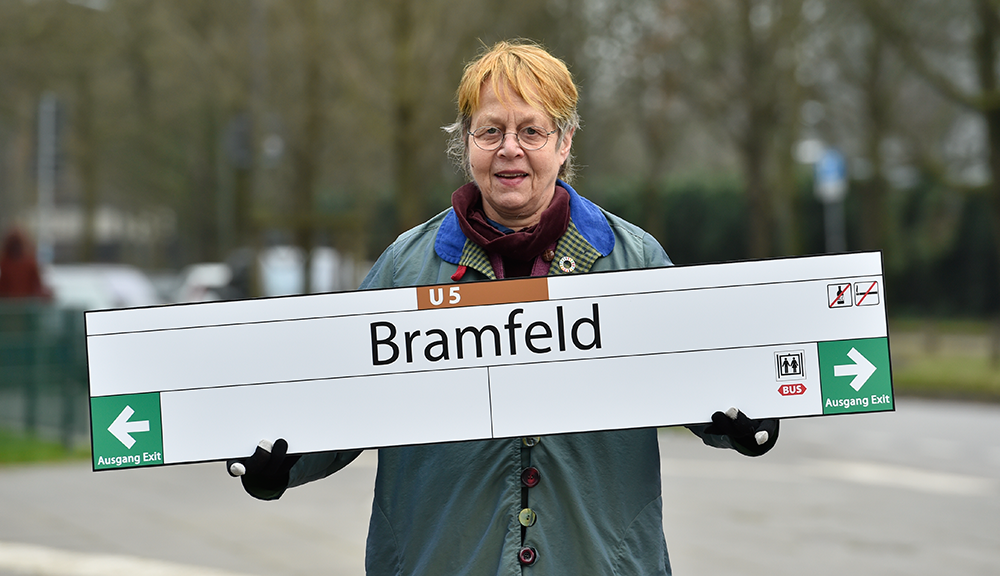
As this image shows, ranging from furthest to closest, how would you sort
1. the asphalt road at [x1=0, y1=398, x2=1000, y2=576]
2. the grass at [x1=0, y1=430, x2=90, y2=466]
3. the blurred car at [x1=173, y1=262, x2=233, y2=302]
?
the blurred car at [x1=173, y1=262, x2=233, y2=302]
the grass at [x1=0, y1=430, x2=90, y2=466]
the asphalt road at [x1=0, y1=398, x2=1000, y2=576]

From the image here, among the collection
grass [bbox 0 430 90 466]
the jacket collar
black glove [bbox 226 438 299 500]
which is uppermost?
the jacket collar

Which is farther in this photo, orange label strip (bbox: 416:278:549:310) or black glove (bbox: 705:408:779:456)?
orange label strip (bbox: 416:278:549:310)

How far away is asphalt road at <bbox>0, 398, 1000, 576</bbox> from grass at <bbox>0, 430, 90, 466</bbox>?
352mm

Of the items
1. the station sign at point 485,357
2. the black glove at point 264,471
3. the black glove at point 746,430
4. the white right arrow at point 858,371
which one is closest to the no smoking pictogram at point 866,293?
the station sign at point 485,357

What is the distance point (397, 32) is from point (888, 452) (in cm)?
882

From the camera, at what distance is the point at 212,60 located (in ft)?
82.2

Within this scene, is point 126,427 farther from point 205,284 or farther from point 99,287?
point 205,284

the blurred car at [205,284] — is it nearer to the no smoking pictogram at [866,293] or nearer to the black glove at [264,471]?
the black glove at [264,471]

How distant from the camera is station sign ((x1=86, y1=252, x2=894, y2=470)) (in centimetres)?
317

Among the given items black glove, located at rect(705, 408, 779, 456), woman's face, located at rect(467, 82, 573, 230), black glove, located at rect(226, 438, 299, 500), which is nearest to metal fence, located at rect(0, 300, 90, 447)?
black glove, located at rect(226, 438, 299, 500)

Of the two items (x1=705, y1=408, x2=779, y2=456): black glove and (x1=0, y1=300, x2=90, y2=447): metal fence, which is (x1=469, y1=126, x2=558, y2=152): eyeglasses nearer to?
(x1=705, y1=408, x2=779, y2=456): black glove

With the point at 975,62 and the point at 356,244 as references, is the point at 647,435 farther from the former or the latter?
the point at 356,244

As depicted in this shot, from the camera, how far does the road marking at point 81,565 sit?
713cm

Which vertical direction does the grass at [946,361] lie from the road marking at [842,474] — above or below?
above
